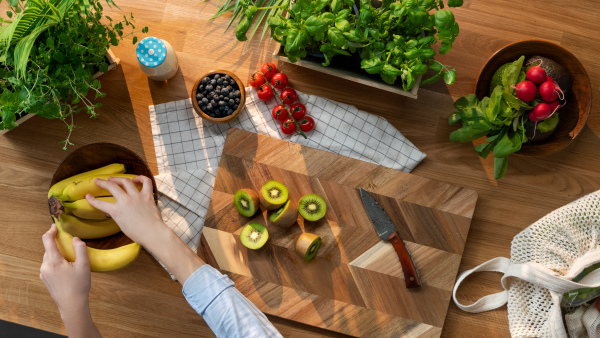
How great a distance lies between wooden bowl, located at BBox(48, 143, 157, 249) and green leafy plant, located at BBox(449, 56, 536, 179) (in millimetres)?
1138

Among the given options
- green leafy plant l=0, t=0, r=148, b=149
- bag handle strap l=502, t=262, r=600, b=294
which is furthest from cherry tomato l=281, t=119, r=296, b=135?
bag handle strap l=502, t=262, r=600, b=294

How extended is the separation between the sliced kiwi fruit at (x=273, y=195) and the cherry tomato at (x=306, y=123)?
0.80ft

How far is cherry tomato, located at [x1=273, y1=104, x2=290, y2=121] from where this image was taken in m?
1.64

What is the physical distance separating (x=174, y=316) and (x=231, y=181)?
1.90 ft

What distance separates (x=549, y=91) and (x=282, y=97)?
95cm

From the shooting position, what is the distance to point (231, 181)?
1641mm

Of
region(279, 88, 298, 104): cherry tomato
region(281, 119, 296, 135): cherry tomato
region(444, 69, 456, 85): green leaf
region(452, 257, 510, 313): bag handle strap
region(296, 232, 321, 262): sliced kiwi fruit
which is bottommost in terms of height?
region(452, 257, 510, 313): bag handle strap

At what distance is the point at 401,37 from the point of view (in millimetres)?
1304

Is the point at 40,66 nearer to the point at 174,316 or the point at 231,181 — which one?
the point at 231,181

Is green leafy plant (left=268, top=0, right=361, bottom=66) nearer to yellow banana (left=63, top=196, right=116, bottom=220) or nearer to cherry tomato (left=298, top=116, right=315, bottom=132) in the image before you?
cherry tomato (left=298, top=116, right=315, bottom=132)

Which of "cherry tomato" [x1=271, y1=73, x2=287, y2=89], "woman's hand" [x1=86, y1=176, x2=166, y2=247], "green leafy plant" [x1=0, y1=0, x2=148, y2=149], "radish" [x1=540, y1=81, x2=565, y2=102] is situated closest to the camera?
"green leafy plant" [x1=0, y1=0, x2=148, y2=149]

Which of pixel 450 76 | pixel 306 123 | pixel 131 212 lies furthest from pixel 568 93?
pixel 131 212

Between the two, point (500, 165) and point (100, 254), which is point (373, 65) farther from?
point (100, 254)

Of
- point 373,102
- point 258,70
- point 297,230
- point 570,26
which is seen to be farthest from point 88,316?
point 570,26
